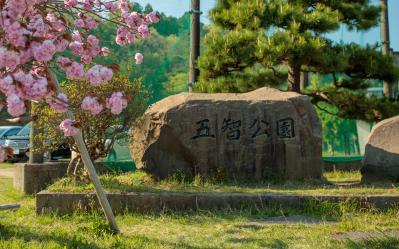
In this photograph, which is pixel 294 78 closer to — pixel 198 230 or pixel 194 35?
pixel 194 35

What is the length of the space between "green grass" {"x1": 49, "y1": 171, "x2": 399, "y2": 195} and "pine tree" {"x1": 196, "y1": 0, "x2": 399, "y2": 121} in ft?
9.71

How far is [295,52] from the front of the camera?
1073cm

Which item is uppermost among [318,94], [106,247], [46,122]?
[318,94]

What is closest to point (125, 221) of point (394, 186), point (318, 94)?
point (394, 186)

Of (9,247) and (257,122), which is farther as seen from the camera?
(257,122)

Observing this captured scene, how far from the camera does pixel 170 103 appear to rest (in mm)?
9492

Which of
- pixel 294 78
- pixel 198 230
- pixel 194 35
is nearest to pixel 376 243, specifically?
pixel 198 230

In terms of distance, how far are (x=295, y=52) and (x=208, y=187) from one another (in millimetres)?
3761

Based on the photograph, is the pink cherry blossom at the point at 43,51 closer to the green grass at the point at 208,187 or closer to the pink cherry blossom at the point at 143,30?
the pink cherry blossom at the point at 143,30

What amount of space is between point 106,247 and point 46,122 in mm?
3514

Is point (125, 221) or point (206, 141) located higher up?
point (206, 141)

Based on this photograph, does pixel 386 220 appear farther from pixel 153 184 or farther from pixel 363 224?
pixel 153 184

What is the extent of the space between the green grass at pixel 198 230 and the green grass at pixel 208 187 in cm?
54

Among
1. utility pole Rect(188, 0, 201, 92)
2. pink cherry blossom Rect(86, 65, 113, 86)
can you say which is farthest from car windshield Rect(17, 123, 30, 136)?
pink cherry blossom Rect(86, 65, 113, 86)
